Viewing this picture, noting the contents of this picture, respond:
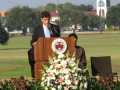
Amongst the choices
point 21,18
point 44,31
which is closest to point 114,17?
point 21,18

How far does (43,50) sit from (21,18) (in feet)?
457

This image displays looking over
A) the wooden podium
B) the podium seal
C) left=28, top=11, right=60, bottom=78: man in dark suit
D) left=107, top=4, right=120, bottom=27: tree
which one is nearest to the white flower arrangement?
the podium seal

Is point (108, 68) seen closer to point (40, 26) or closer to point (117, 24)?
point (40, 26)

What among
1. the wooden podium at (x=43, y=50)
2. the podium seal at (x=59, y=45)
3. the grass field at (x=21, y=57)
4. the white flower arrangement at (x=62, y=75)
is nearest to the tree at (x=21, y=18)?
the grass field at (x=21, y=57)

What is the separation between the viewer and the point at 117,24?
6658 inches

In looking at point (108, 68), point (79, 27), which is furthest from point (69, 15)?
point (108, 68)

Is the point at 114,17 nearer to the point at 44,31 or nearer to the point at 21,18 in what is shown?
the point at 21,18

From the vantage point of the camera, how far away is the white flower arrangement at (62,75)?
9.70 meters

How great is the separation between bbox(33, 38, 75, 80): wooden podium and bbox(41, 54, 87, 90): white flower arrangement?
201cm

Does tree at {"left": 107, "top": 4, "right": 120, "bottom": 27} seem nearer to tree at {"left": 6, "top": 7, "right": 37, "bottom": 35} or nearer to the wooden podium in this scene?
tree at {"left": 6, "top": 7, "right": 37, "bottom": 35}

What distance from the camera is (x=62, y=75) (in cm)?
970

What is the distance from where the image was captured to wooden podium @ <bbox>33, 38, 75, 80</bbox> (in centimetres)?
1196

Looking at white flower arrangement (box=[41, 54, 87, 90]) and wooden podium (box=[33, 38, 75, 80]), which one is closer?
white flower arrangement (box=[41, 54, 87, 90])

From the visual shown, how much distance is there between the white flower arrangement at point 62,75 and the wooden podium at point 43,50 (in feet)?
6.59
